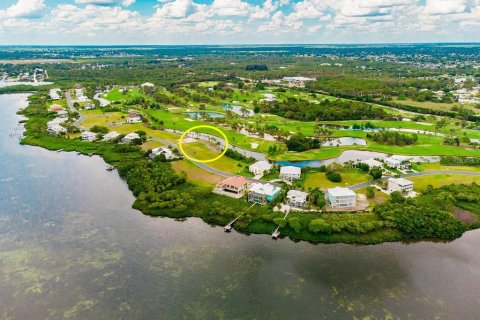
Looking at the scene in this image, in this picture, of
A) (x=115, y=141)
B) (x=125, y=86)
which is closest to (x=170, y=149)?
(x=115, y=141)

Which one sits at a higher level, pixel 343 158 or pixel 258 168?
pixel 258 168

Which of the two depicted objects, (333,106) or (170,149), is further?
(333,106)

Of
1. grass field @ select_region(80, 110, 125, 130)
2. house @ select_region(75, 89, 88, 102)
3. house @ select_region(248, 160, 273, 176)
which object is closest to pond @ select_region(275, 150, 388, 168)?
house @ select_region(248, 160, 273, 176)

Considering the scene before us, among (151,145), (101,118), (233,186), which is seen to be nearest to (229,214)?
(233,186)

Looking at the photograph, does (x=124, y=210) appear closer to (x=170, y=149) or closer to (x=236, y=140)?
(x=170, y=149)

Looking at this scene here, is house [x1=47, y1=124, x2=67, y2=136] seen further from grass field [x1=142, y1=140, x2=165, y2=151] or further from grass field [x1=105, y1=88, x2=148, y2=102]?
grass field [x1=105, y1=88, x2=148, y2=102]

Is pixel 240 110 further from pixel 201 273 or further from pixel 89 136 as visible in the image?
pixel 201 273

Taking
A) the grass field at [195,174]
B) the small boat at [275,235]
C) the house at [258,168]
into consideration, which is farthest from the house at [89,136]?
the small boat at [275,235]
